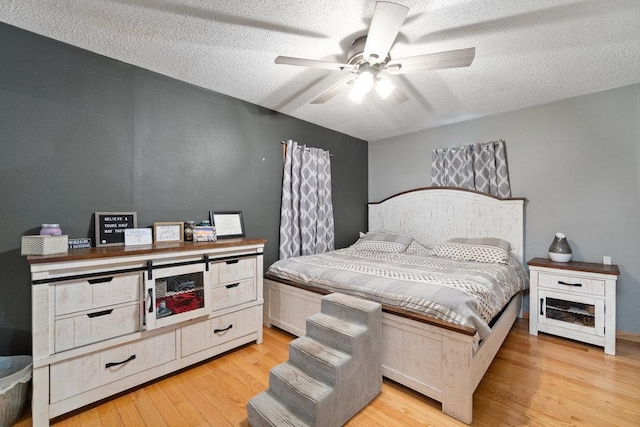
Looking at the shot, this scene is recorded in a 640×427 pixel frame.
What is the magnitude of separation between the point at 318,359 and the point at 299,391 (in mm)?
187

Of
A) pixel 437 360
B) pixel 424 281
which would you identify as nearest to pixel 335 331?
pixel 437 360

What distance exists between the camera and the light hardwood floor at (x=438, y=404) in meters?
1.55

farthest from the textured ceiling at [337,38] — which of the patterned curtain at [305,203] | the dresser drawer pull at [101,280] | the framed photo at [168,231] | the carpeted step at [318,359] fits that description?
the carpeted step at [318,359]

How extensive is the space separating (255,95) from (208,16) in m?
1.09

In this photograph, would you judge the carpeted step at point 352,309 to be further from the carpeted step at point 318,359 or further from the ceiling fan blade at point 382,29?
the ceiling fan blade at point 382,29

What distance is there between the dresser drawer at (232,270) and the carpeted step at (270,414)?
958 millimetres

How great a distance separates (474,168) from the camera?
11.1 ft

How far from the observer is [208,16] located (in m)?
1.67

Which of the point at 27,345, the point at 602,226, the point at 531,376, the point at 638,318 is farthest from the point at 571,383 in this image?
the point at 27,345

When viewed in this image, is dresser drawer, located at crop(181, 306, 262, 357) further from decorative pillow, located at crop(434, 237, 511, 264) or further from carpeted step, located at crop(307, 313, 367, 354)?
decorative pillow, located at crop(434, 237, 511, 264)

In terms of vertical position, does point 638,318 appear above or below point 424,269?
below

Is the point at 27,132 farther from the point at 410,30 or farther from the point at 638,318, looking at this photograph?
the point at 638,318

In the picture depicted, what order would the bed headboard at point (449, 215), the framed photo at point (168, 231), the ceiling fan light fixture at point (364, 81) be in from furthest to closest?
the bed headboard at point (449, 215) → the framed photo at point (168, 231) → the ceiling fan light fixture at point (364, 81)

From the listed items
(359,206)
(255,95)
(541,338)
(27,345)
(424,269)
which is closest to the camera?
(27,345)
